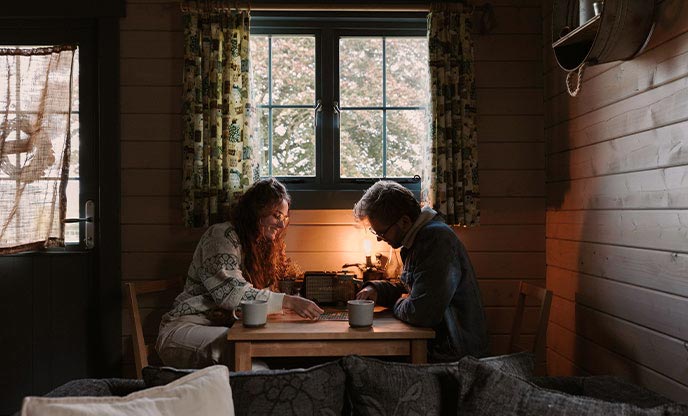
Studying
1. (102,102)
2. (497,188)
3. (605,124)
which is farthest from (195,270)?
(605,124)

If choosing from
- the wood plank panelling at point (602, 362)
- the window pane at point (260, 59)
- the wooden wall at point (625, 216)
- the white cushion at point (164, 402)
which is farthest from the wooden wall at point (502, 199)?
the white cushion at point (164, 402)

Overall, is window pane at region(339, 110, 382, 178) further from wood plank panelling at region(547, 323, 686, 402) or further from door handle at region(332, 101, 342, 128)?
wood plank panelling at region(547, 323, 686, 402)

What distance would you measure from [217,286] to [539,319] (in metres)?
1.44

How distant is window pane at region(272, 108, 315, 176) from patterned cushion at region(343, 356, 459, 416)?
172 cm

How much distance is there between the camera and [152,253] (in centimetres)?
305

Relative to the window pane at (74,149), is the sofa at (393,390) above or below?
below

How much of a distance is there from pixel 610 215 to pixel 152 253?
2260mm

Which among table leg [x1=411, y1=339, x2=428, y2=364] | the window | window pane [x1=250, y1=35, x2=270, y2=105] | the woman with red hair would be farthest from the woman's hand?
window pane [x1=250, y1=35, x2=270, y2=105]

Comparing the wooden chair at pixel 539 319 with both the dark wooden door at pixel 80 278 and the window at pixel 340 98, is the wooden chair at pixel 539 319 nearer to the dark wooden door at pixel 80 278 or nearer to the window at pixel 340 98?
the window at pixel 340 98

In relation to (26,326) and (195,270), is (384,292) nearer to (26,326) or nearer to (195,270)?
(195,270)

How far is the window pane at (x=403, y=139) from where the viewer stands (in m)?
3.18

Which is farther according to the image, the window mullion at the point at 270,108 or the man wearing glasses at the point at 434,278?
the window mullion at the point at 270,108

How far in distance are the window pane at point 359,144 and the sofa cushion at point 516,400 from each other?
1762mm

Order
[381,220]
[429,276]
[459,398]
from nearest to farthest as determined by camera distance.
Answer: [459,398] → [429,276] → [381,220]
